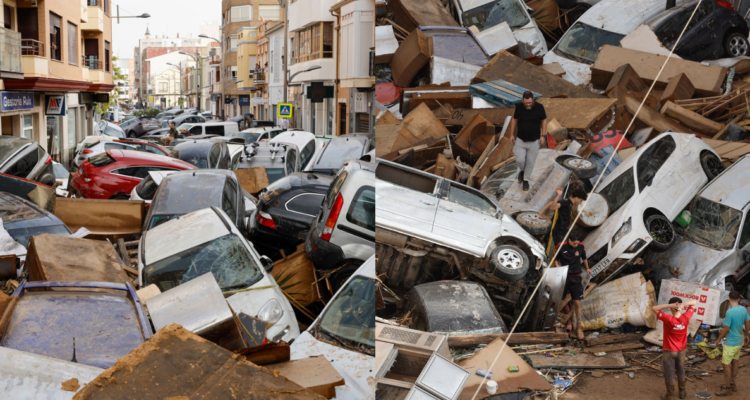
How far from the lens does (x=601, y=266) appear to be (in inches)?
93.0

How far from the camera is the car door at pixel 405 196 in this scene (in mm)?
2035

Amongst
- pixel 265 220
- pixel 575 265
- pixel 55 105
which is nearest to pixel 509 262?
pixel 575 265

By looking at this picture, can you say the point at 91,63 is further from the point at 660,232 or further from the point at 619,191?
the point at 660,232

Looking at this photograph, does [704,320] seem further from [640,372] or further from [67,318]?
[67,318]

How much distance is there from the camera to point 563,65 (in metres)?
2.49

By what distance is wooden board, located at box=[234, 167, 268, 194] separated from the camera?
10438mm

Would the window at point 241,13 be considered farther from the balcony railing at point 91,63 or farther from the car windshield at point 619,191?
the balcony railing at point 91,63

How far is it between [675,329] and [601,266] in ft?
1.20

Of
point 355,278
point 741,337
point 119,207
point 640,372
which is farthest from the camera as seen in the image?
point 119,207

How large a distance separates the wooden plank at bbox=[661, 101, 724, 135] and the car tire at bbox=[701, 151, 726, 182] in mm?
197

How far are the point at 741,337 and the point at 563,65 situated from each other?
→ 1241mm

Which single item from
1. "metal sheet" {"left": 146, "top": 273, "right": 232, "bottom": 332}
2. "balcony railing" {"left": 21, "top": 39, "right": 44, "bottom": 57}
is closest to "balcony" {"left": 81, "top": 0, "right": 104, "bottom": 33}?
"balcony railing" {"left": 21, "top": 39, "right": 44, "bottom": 57}

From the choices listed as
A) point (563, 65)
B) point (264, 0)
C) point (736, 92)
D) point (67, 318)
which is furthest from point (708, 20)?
point (67, 318)

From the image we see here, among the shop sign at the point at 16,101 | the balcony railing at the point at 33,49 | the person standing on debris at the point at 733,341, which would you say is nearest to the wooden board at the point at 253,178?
the shop sign at the point at 16,101
